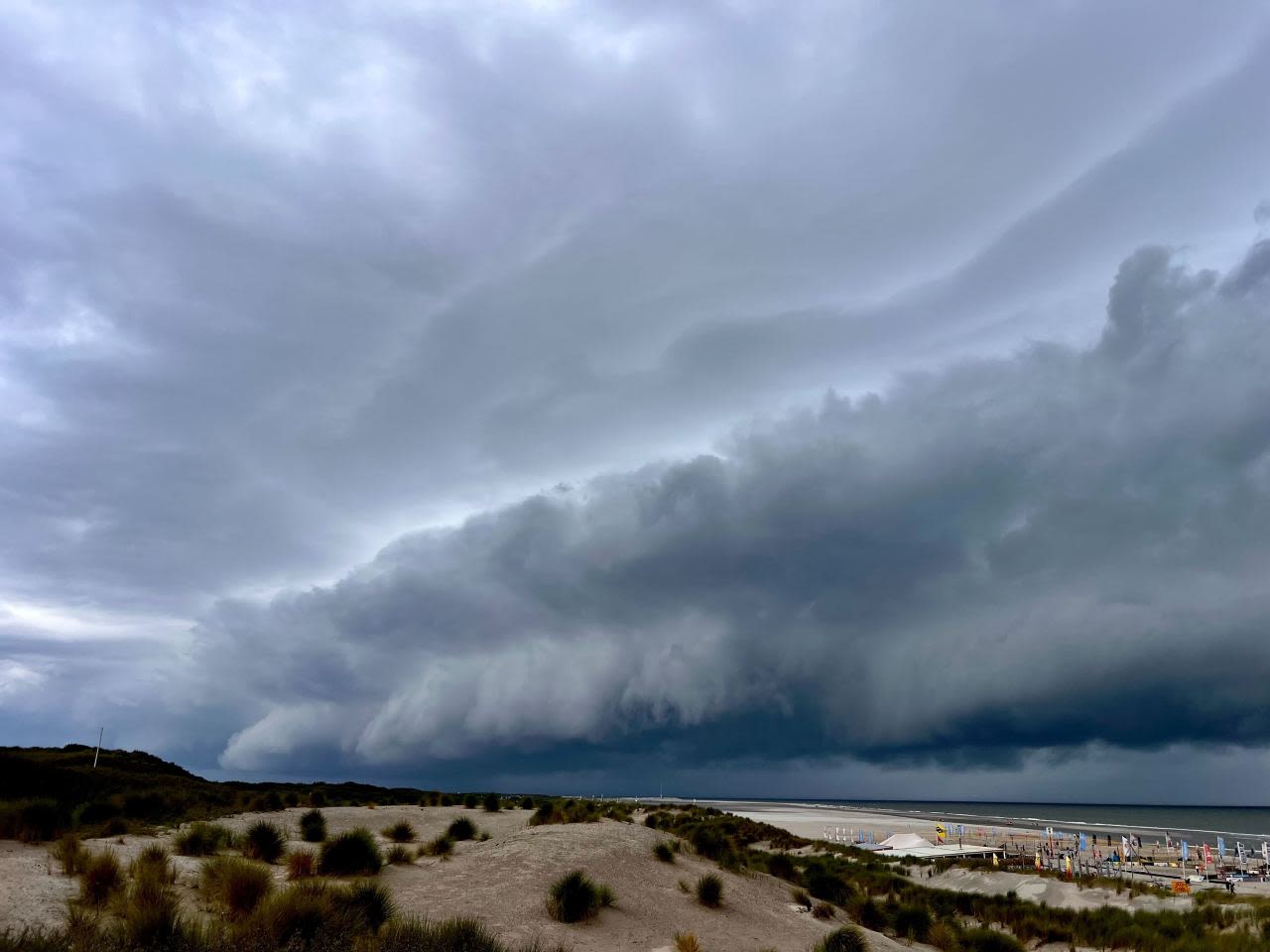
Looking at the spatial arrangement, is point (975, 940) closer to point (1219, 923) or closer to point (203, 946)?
point (1219, 923)

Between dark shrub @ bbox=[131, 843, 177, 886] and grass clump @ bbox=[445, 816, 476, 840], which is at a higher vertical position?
dark shrub @ bbox=[131, 843, 177, 886]

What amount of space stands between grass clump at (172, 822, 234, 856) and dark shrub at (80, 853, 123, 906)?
13.5 feet

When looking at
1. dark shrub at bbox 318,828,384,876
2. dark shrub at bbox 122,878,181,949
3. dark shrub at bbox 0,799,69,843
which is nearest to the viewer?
dark shrub at bbox 122,878,181,949

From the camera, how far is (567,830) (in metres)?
22.1

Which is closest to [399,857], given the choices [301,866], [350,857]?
[350,857]

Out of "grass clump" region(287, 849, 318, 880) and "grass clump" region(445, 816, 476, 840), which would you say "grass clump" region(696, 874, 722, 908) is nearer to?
"grass clump" region(287, 849, 318, 880)

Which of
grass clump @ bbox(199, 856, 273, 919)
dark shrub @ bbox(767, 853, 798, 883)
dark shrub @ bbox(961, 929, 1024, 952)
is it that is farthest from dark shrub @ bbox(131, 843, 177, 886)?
dark shrub @ bbox(767, 853, 798, 883)

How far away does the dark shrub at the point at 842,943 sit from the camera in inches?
595

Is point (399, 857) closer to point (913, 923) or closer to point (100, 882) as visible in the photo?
point (100, 882)

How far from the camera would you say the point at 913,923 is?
21328mm

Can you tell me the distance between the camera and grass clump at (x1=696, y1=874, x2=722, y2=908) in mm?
18505

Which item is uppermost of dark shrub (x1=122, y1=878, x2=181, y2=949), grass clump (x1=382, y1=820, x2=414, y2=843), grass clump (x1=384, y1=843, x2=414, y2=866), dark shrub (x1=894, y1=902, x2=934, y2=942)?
dark shrub (x1=122, y1=878, x2=181, y2=949)

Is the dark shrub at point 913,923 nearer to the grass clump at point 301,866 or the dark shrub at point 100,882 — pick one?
the grass clump at point 301,866

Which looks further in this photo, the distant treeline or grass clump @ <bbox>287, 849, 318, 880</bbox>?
the distant treeline
